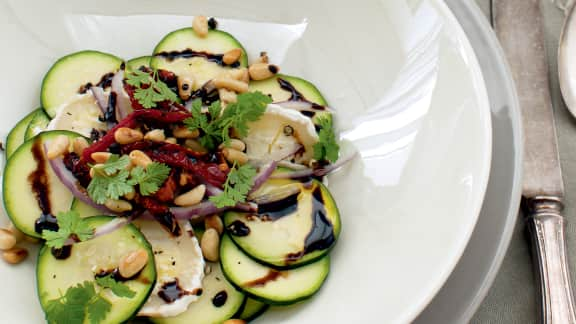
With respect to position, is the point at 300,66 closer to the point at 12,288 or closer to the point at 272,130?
the point at 272,130

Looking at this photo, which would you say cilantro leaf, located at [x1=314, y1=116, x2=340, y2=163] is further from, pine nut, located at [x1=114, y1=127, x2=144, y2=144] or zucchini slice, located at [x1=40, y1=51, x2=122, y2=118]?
zucchini slice, located at [x1=40, y1=51, x2=122, y2=118]

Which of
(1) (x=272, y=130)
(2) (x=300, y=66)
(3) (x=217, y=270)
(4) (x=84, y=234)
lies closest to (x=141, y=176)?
(4) (x=84, y=234)

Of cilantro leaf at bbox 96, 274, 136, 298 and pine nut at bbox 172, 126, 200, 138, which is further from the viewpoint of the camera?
pine nut at bbox 172, 126, 200, 138

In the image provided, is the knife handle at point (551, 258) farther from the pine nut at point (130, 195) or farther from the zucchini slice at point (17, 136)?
the zucchini slice at point (17, 136)

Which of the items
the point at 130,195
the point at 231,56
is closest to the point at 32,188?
the point at 130,195

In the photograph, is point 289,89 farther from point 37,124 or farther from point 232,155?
point 37,124

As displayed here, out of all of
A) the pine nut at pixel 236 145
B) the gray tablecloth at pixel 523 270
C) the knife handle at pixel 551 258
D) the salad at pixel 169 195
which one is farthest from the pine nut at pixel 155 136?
the knife handle at pixel 551 258

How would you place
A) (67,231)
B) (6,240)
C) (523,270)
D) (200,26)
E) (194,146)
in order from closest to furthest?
(67,231)
(6,240)
(194,146)
(523,270)
(200,26)

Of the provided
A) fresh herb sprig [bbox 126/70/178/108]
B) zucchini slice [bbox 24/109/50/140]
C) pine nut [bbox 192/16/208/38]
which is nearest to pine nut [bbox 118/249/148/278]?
fresh herb sprig [bbox 126/70/178/108]
